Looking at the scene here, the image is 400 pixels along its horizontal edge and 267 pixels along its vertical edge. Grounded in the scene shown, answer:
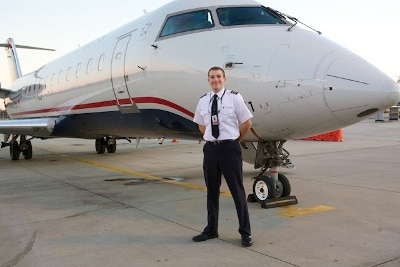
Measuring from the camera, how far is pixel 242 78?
219 inches

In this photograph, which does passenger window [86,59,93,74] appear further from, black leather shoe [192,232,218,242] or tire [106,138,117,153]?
tire [106,138,117,153]

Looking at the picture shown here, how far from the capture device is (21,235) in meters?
4.98

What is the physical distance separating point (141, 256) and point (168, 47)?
12.6ft

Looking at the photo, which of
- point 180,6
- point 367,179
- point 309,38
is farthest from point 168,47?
point 367,179

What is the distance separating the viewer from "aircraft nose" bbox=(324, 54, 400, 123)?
471cm

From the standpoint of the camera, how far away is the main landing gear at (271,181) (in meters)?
6.07

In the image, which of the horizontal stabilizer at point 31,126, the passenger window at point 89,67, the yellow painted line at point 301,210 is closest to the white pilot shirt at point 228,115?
the yellow painted line at point 301,210

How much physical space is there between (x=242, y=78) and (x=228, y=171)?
5.28 feet

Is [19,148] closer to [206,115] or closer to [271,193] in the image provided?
[271,193]

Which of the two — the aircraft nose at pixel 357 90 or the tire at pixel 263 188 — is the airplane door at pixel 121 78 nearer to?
the tire at pixel 263 188

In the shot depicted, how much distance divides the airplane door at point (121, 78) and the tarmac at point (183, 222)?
162cm

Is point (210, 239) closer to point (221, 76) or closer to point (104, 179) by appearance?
point (221, 76)

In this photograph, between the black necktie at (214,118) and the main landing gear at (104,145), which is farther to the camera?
the main landing gear at (104,145)

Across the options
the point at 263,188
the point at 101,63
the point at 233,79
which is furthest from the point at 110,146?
the point at 233,79
